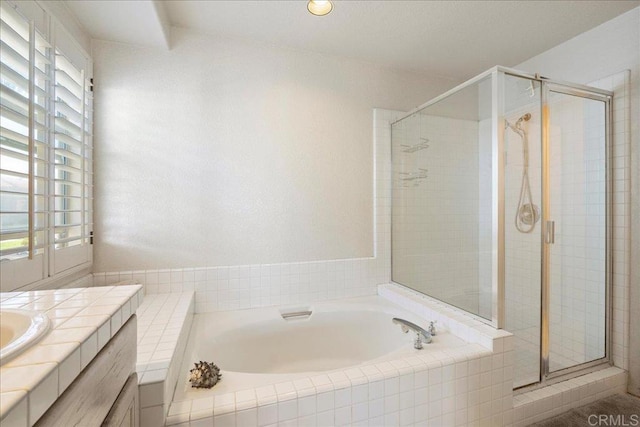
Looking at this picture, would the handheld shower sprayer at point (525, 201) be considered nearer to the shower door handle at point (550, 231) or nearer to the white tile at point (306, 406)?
the shower door handle at point (550, 231)

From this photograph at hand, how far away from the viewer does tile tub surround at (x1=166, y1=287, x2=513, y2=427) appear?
1.09 m

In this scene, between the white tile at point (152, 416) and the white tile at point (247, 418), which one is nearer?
the white tile at point (152, 416)

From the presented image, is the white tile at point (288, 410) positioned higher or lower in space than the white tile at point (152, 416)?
lower

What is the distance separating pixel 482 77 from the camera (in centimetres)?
164

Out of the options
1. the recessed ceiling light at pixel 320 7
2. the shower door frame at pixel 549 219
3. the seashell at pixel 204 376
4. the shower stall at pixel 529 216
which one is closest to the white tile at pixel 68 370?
the seashell at pixel 204 376

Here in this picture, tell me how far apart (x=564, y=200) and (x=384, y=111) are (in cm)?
144

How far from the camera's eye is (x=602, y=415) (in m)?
1.58

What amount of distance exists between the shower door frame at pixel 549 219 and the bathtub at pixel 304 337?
0.59m

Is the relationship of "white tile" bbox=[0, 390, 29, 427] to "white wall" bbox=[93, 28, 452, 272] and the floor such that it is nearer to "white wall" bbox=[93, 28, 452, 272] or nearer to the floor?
"white wall" bbox=[93, 28, 452, 272]

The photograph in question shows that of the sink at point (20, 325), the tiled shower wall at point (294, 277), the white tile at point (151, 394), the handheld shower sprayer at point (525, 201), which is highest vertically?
the handheld shower sprayer at point (525, 201)

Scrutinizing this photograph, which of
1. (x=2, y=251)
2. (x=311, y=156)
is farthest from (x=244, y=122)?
(x=2, y=251)

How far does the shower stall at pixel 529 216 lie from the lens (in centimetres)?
162

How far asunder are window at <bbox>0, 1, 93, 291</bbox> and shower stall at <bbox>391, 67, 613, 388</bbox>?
221cm

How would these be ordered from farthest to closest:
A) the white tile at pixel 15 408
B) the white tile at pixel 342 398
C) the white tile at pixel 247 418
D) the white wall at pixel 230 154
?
the white wall at pixel 230 154 → the white tile at pixel 342 398 → the white tile at pixel 247 418 → the white tile at pixel 15 408
